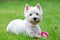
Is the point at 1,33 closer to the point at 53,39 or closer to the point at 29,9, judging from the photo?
the point at 29,9

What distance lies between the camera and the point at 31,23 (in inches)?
272

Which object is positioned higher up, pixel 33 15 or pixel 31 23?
pixel 33 15

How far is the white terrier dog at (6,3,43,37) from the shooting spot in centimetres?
669

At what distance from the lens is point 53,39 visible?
6.12 m

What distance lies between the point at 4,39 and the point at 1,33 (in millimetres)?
855

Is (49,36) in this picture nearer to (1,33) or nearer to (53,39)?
(53,39)

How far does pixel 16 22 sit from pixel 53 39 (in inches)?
67.5

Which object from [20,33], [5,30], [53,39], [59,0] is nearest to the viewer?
[53,39]

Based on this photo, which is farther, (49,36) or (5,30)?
(5,30)

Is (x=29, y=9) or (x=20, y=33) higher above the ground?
(x=29, y=9)

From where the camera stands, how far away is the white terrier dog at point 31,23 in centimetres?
669

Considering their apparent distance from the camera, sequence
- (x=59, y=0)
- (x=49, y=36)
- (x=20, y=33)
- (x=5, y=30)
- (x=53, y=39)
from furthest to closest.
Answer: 1. (x=59, y=0)
2. (x=5, y=30)
3. (x=20, y=33)
4. (x=49, y=36)
5. (x=53, y=39)

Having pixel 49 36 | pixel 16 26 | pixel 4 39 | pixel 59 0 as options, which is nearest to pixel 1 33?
pixel 16 26

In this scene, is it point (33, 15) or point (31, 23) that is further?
point (31, 23)
